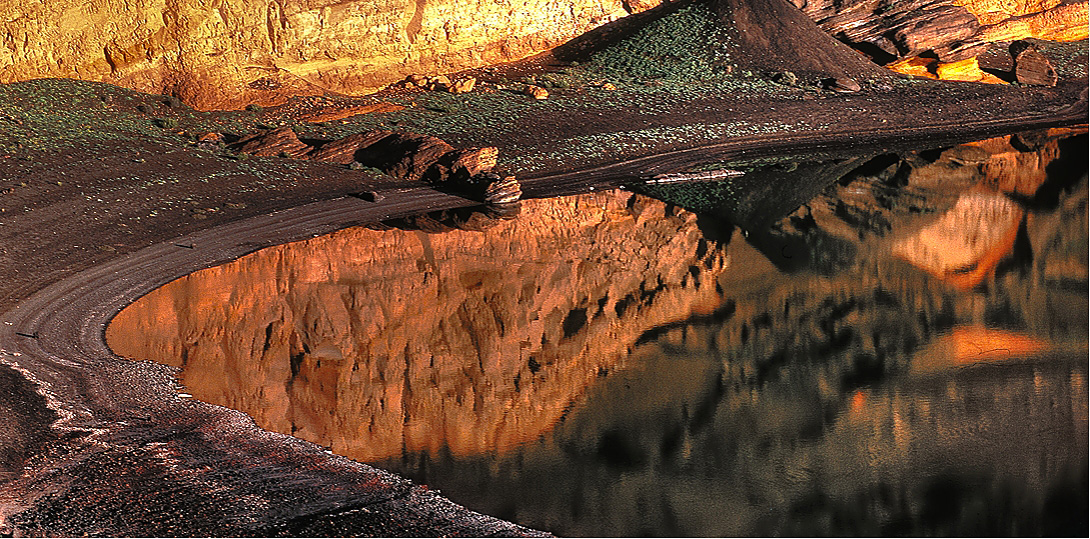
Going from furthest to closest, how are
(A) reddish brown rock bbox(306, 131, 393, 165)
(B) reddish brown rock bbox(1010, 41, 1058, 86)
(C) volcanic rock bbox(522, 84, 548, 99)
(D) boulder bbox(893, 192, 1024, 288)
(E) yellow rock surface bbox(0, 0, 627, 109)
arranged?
(B) reddish brown rock bbox(1010, 41, 1058, 86) < (C) volcanic rock bbox(522, 84, 548, 99) < (E) yellow rock surface bbox(0, 0, 627, 109) < (A) reddish brown rock bbox(306, 131, 393, 165) < (D) boulder bbox(893, 192, 1024, 288)

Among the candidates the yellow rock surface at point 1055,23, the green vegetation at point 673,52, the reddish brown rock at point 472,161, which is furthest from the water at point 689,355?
the yellow rock surface at point 1055,23

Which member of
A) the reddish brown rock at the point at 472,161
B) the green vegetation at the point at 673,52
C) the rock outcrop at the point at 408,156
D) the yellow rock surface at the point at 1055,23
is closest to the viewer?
the rock outcrop at the point at 408,156

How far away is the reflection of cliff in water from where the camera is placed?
7.64 meters

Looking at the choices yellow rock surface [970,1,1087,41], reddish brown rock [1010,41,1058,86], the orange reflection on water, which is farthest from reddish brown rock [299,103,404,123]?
yellow rock surface [970,1,1087,41]

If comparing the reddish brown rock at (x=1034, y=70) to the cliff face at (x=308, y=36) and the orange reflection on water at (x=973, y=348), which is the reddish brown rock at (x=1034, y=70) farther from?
the orange reflection on water at (x=973, y=348)

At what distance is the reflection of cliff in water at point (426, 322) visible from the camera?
25.1ft

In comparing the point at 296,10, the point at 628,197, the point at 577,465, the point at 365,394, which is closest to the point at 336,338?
the point at 365,394

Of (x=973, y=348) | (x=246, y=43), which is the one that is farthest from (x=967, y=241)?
(x=246, y=43)

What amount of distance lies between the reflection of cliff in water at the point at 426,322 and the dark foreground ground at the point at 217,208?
386mm

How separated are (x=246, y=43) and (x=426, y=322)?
7.24 metres

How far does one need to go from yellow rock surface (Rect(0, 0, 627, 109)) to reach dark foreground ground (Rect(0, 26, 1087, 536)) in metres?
0.37

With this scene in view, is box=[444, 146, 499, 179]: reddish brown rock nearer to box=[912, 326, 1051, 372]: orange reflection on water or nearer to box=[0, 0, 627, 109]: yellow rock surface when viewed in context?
box=[0, 0, 627, 109]: yellow rock surface

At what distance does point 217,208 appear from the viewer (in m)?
11.6

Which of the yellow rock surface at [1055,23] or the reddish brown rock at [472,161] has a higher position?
the yellow rock surface at [1055,23]
